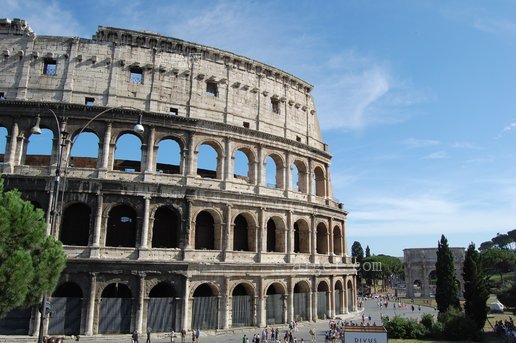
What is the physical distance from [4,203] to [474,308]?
30.6 metres

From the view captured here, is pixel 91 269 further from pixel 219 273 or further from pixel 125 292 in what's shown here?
pixel 219 273

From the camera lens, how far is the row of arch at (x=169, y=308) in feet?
76.1

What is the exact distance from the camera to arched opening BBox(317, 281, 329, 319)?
32.1m

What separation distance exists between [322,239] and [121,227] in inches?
652

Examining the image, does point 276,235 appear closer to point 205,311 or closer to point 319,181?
point 319,181

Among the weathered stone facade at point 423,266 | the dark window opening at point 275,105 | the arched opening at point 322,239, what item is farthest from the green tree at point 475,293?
the weathered stone facade at point 423,266

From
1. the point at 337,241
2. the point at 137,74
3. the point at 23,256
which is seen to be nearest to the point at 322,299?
the point at 337,241

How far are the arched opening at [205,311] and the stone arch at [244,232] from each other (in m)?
3.91

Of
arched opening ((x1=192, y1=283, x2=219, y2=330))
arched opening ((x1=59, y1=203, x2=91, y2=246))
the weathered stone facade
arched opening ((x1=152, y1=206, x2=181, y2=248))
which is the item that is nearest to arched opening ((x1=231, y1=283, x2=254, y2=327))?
arched opening ((x1=192, y1=283, x2=219, y2=330))

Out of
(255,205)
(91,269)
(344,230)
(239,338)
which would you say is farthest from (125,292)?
(344,230)

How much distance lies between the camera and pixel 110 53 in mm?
26969

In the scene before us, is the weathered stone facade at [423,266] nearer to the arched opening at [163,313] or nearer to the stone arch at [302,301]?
the stone arch at [302,301]

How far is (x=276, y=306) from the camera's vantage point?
94.6 feet

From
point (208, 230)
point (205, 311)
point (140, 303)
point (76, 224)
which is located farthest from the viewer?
point (208, 230)
